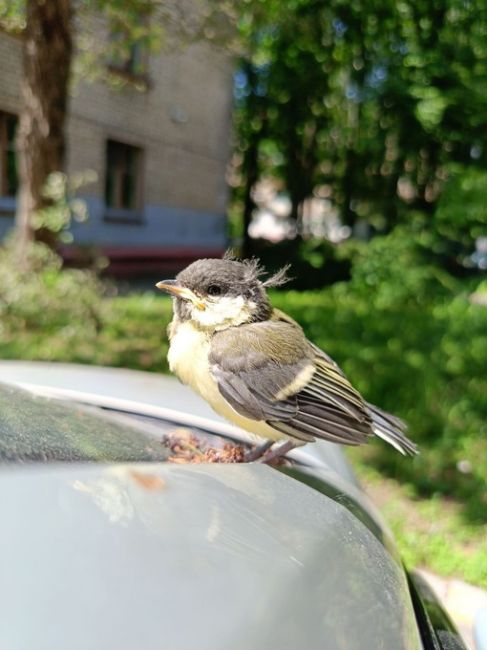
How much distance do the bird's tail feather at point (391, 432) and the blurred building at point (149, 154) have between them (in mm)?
9714

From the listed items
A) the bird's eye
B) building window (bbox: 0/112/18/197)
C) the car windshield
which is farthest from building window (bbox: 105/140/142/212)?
the bird's eye

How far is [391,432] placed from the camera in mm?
1766

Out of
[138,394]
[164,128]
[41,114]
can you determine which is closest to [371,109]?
[164,128]

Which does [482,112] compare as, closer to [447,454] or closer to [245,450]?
[447,454]

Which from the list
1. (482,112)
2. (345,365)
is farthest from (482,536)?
(482,112)

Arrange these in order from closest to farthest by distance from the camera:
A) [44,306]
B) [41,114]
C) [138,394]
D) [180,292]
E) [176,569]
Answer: [176,569]
[180,292]
[138,394]
[44,306]
[41,114]

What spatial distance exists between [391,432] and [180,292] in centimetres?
72

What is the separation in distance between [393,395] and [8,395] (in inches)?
148

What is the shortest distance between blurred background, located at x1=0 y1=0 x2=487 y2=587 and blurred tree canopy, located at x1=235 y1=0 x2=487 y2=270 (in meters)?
0.05

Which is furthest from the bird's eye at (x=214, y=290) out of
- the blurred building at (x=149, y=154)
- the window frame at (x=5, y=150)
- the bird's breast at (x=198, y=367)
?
the window frame at (x=5, y=150)

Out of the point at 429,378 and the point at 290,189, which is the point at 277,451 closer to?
the point at 429,378

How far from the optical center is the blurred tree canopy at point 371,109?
950cm

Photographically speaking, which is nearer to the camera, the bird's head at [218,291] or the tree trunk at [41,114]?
the bird's head at [218,291]

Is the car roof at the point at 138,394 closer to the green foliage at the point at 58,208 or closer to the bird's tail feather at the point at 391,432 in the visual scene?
the bird's tail feather at the point at 391,432
